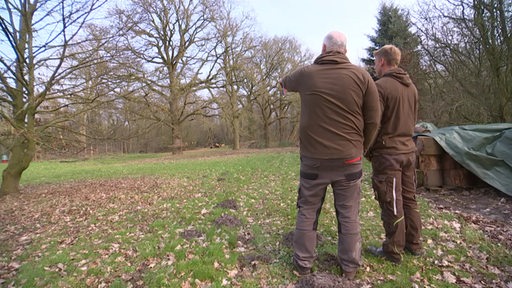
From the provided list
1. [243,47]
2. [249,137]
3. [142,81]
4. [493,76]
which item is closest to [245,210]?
[142,81]

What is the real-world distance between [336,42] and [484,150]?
16.5ft

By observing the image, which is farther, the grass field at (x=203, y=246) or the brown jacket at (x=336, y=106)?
the grass field at (x=203, y=246)

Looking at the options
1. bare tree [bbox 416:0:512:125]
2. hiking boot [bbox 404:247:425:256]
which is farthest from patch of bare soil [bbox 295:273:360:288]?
bare tree [bbox 416:0:512:125]

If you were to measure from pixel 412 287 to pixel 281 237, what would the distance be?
5.24ft

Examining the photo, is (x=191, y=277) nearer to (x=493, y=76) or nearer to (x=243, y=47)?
(x=493, y=76)

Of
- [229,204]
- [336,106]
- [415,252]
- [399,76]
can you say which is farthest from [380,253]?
[229,204]

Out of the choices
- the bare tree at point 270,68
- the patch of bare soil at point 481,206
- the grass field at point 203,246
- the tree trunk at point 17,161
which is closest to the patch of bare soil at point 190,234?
the grass field at point 203,246

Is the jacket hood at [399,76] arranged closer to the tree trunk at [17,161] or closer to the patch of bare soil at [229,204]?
the patch of bare soil at [229,204]

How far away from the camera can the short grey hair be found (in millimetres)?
2768

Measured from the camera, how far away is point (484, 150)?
19.4 feet

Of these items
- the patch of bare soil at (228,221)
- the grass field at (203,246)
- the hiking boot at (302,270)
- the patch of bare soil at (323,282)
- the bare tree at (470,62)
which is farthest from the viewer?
the bare tree at (470,62)

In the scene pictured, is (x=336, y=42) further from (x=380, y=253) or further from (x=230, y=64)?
(x=230, y=64)

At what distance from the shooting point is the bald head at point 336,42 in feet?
9.08

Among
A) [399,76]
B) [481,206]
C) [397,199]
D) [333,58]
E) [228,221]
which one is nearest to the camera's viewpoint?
[333,58]
